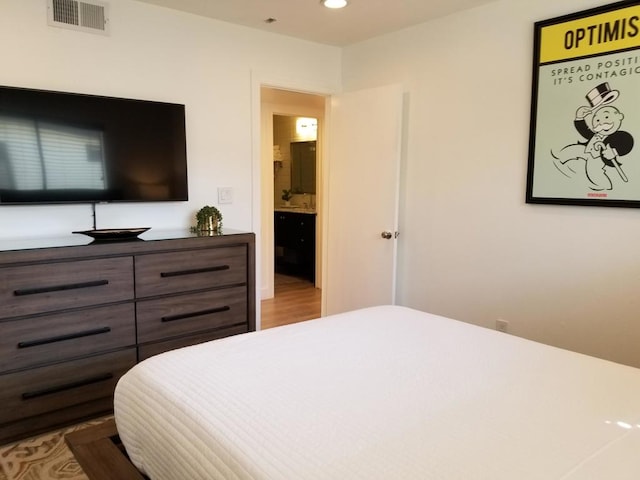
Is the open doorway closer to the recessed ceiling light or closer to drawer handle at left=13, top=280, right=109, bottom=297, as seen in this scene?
the recessed ceiling light

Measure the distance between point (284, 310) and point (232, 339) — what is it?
2916 mm

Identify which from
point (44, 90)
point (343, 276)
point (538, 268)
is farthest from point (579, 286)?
point (44, 90)

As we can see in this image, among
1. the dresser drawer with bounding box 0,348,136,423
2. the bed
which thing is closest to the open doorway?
the dresser drawer with bounding box 0,348,136,423

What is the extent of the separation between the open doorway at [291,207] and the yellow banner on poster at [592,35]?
8.02 feet

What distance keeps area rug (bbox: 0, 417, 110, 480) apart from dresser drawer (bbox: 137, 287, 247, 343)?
0.65 meters

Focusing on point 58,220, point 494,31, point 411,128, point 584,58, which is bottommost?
point 58,220

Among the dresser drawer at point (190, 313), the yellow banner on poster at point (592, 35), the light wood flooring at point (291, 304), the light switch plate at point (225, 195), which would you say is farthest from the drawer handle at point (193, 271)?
the yellow banner on poster at point (592, 35)

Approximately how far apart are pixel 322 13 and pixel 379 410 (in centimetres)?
278

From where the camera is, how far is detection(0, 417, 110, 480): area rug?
211cm

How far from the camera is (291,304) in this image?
16.5 feet

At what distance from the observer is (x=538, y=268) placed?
2855 millimetres

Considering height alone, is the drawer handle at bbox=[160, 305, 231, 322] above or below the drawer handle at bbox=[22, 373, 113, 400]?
above

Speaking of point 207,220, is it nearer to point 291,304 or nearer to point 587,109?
point 291,304

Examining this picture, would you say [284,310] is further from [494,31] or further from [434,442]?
[434,442]
